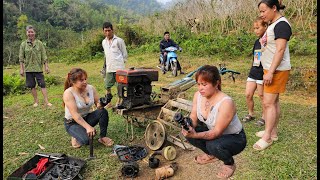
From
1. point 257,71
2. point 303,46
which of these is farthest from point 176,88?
point 303,46

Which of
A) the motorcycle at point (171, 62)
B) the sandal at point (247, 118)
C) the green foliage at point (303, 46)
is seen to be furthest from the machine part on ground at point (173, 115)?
the green foliage at point (303, 46)

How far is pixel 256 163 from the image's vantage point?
3.30 metres

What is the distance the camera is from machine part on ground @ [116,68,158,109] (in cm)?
405

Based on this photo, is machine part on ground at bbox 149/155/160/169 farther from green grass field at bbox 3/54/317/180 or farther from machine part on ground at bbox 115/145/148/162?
green grass field at bbox 3/54/317/180

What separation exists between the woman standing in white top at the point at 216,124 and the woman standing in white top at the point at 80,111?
162 centimetres

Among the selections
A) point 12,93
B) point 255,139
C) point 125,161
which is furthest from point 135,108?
point 12,93

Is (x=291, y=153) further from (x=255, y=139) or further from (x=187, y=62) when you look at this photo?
(x=187, y=62)

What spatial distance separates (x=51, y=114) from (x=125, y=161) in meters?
2.67

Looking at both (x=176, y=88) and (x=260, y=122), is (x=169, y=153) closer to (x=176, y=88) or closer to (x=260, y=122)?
(x=176, y=88)

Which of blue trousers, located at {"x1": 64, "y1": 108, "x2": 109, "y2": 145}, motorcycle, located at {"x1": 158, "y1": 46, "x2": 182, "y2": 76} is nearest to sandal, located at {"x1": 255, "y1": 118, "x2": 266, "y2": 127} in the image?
blue trousers, located at {"x1": 64, "y1": 108, "x2": 109, "y2": 145}

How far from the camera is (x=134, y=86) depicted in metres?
4.16

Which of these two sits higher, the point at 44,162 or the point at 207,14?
the point at 207,14

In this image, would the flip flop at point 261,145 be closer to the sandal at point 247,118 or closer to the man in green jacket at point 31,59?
the sandal at point 247,118

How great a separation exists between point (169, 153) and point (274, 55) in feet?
5.26
